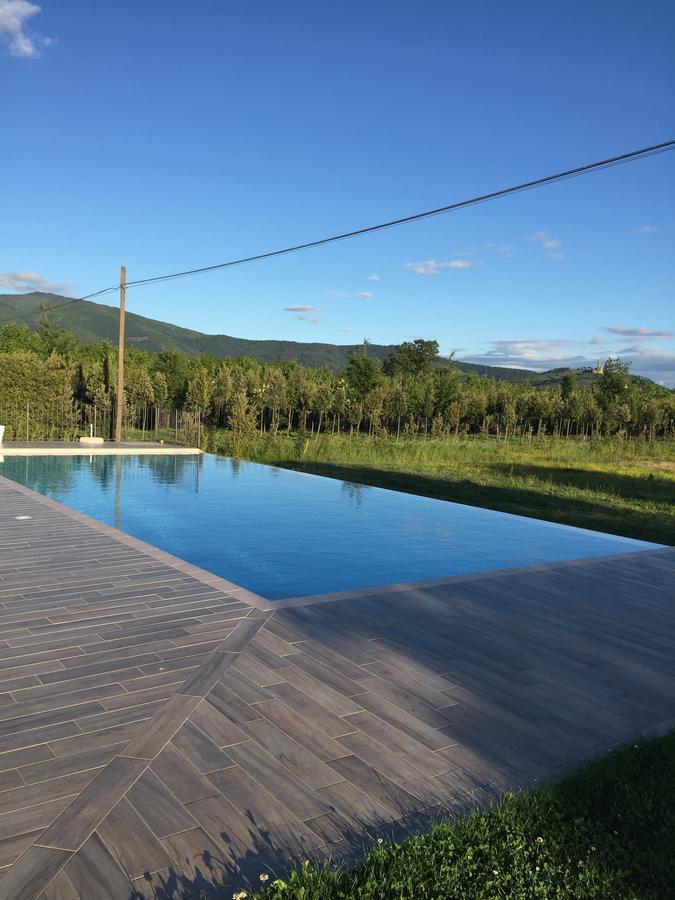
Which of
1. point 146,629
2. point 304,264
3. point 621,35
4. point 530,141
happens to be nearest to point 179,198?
point 304,264

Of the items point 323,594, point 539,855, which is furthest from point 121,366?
point 539,855

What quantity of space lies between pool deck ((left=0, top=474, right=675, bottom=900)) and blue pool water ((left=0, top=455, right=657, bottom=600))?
118 centimetres

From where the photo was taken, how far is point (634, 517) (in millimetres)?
8609

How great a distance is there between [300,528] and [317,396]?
13.2 metres

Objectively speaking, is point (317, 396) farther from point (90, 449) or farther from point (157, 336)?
point (157, 336)

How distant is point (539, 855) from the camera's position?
1.75m

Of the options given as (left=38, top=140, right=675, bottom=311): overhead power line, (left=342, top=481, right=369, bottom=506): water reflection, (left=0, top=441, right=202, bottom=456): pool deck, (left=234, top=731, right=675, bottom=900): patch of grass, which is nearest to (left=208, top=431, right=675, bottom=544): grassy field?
(left=342, top=481, right=369, bottom=506): water reflection

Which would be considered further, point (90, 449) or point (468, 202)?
point (90, 449)

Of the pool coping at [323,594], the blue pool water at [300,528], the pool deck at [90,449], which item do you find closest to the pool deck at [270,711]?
the pool coping at [323,594]

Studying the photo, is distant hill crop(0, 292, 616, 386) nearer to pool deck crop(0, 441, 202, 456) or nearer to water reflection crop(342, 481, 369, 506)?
pool deck crop(0, 441, 202, 456)

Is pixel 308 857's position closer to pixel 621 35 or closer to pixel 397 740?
pixel 397 740

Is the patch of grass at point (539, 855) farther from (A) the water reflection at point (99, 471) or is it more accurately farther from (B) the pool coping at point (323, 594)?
(A) the water reflection at point (99, 471)

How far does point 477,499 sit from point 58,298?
11445 cm

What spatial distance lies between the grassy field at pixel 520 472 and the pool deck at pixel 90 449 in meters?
1.58
